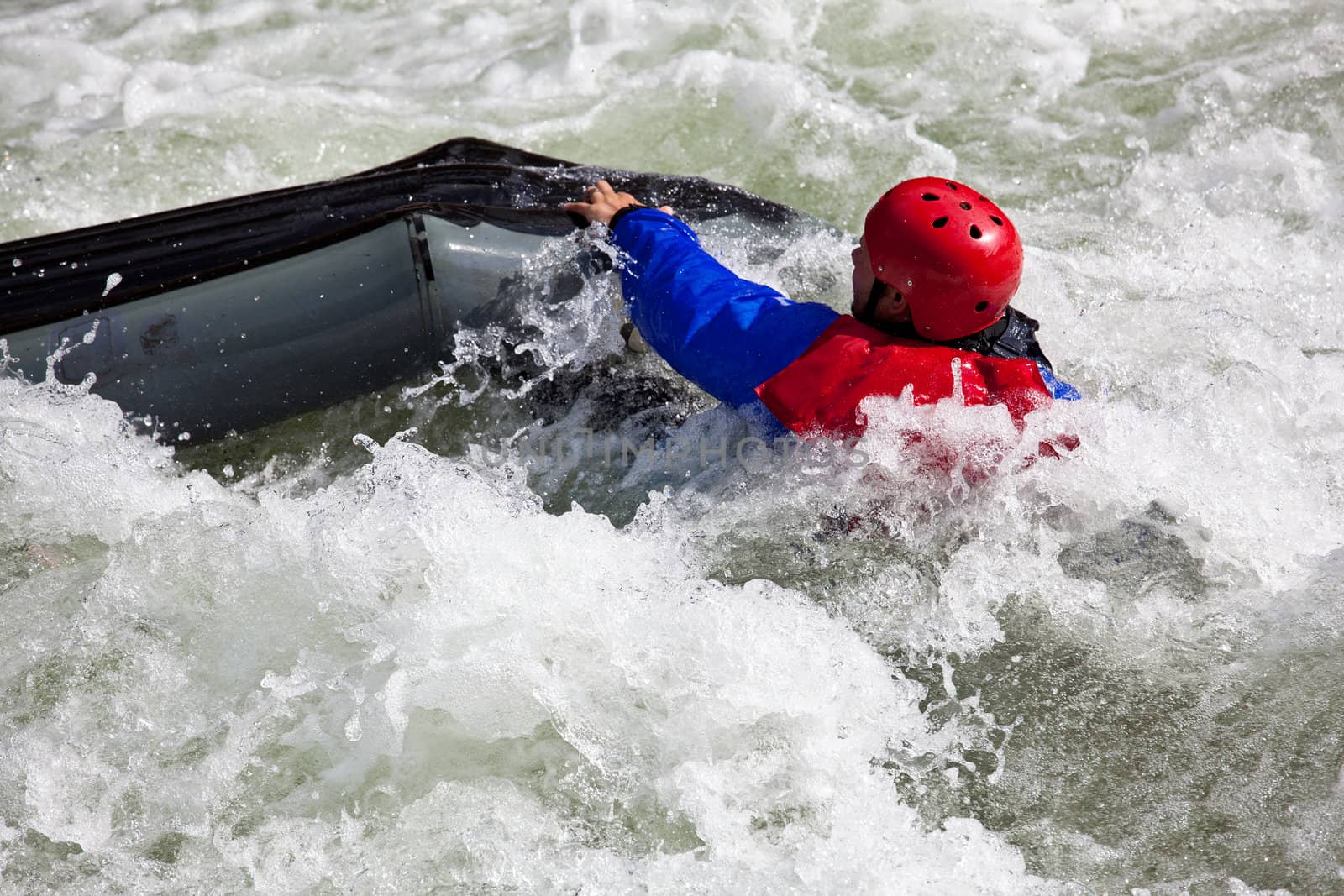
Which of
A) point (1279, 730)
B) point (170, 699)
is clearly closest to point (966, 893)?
point (1279, 730)

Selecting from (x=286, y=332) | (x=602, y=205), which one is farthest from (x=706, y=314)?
(x=286, y=332)

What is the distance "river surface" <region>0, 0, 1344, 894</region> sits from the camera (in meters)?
2.35

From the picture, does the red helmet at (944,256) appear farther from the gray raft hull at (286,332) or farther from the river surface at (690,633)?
the gray raft hull at (286,332)

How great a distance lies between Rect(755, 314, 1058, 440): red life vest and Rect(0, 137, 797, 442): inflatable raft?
Answer: 1076mm

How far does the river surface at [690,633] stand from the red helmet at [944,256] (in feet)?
0.83

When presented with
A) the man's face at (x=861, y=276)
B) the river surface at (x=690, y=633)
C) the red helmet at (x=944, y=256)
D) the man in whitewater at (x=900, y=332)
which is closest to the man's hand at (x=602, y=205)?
the river surface at (x=690, y=633)

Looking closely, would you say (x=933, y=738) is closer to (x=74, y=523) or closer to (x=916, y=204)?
(x=916, y=204)

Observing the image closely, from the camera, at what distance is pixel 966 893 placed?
2.24 m

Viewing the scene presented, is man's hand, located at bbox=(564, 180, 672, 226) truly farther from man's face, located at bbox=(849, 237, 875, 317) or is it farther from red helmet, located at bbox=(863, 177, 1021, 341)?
red helmet, located at bbox=(863, 177, 1021, 341)

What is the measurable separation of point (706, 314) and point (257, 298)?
132cm

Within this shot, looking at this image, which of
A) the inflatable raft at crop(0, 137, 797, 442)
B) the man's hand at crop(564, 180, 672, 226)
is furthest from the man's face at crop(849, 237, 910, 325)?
the inflatable raft at crop(0, 137, 797, 442)

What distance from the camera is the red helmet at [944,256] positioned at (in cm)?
265

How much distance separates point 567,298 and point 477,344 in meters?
0.31

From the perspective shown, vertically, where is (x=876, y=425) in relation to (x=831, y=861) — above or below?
above
